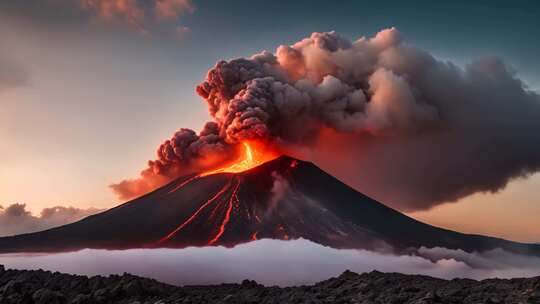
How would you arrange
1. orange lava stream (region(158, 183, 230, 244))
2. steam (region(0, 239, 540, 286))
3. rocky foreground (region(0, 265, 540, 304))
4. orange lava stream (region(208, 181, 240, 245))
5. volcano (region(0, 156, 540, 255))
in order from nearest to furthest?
rocky foreground (region(0, 265, 540, 304)) < steam (region(0, 239, 540, 286)) < orange lava stream (region(208, 181, 240, 245)) < volcano (region(0, 156, 540, 255)) < orange lava stream (region(158, 183, 230, 244))

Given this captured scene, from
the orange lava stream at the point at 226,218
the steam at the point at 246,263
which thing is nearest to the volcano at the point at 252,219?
the orange lava stream at the point at 226,218

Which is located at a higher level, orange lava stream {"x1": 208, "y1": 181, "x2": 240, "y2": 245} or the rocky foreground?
orange lava stream {"x1": 208, "y1": 181, "x2": 240, "y2": 245}

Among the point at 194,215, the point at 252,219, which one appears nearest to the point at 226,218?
the point at 252,219

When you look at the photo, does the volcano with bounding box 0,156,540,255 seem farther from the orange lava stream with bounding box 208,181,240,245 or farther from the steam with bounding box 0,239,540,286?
the steam with bounding box 0,239,540,286

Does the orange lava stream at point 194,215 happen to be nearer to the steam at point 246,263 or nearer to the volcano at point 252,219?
the volcano at point 252,219

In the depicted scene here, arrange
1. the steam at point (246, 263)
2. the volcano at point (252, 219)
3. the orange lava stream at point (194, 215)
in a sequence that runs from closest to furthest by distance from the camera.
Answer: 1. the steam at point (246, 263)
2. the volcano at point (252, 219)
3. the orange lava stream at point (194, 215)

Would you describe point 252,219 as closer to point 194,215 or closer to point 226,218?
point 226,218

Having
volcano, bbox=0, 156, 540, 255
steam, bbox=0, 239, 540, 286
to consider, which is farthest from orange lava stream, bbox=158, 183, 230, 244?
steam, bbox=0, 239, 540, 286
